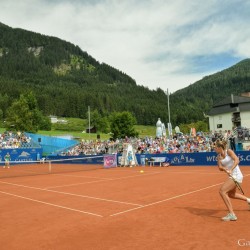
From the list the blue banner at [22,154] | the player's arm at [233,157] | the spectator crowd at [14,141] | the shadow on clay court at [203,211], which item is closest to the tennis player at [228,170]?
the player's arm at [233,157]

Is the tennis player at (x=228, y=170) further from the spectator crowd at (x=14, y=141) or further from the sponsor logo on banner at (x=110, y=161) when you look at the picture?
the spectator crowd at (x=14, y=141)

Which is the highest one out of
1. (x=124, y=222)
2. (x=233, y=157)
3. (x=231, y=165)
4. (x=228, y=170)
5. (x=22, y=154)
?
(x=22, y=154)

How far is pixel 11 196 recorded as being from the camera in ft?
44.9

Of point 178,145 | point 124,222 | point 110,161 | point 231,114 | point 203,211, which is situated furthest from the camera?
point 231,114

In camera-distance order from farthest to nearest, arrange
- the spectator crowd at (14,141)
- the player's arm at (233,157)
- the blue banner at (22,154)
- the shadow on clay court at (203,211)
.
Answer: the spectator crowd at (14,141) → the blue banner at (22,154) → the shadow on clay court at (203,211) → the player's arm at (233,157)

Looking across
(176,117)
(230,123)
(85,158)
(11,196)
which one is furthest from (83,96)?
(11,196)

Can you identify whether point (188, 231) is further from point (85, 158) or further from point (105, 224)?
point (85, 158)

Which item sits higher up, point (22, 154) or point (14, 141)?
point (14, 141)

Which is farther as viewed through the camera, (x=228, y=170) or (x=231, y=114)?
(x=231, y=114)

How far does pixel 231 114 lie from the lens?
8444cm

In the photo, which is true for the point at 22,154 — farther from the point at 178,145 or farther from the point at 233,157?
the point at 233,157

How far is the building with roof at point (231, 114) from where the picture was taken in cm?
8275

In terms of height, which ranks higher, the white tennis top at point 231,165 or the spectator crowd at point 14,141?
the spectator crowd at point 14,141

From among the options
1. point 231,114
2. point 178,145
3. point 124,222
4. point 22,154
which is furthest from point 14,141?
point 231,114
